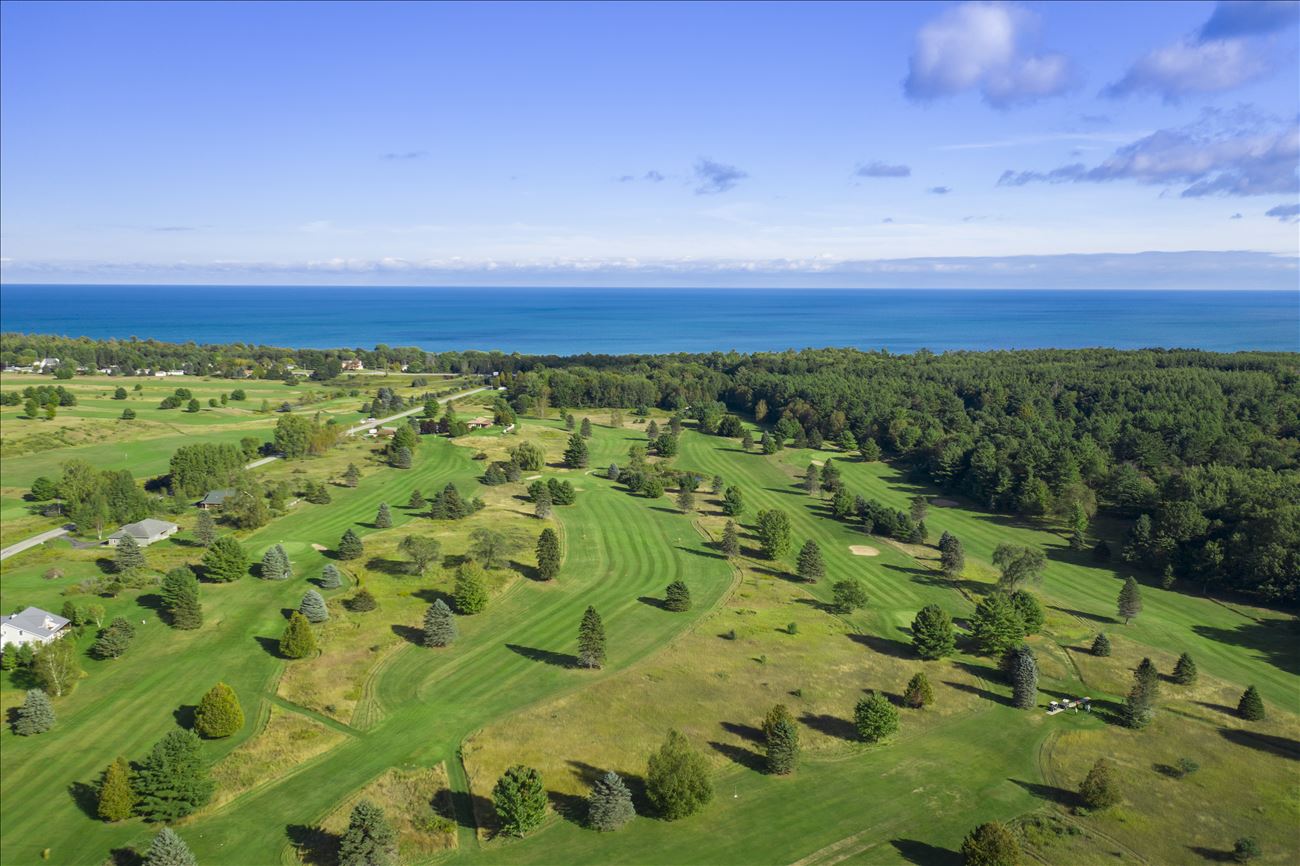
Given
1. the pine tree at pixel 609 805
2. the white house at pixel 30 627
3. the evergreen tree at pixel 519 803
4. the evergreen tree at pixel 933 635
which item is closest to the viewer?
the evergreen tree at pixel 519 803

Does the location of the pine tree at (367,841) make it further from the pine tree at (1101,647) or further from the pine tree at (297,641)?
the pine tree at (1101,647)

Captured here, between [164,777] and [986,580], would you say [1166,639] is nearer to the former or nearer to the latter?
[986,580]

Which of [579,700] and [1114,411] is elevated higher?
[1114,411]

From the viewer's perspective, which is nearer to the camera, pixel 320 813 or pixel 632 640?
pixel 320 813

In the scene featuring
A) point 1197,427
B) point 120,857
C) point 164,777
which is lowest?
point 120,857

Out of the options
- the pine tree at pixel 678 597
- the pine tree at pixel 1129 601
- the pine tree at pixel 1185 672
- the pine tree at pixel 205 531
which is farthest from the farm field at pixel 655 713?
the pine tree at pixel 205 531

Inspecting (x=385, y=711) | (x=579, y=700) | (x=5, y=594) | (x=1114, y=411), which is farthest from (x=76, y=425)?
(x=1114, y=411)
